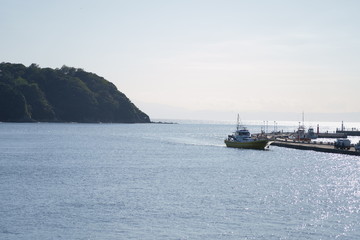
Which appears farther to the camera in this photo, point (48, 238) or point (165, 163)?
point (165, 163)

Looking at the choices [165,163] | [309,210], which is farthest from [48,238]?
[165,163]

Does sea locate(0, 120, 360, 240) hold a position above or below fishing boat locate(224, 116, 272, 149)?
below

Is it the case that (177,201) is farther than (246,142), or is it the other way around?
(246,142)

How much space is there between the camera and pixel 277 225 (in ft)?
115

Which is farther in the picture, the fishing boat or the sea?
the fishing boat

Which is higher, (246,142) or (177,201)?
(246,142)

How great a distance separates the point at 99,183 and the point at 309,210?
960 inches

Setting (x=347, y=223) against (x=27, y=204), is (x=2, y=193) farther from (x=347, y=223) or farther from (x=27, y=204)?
(x=347, y=223)

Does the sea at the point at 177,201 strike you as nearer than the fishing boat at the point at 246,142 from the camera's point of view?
Yes

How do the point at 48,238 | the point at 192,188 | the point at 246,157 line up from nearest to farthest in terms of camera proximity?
1. the point at 48,238
2. the point at 192,188
3. the point at 246,157

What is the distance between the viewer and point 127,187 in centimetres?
5247

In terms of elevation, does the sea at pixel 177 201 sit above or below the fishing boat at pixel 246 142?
below

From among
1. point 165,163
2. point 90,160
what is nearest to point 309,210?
point 165,163

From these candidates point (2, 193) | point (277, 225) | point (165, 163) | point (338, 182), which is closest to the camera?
point (277, 225)
